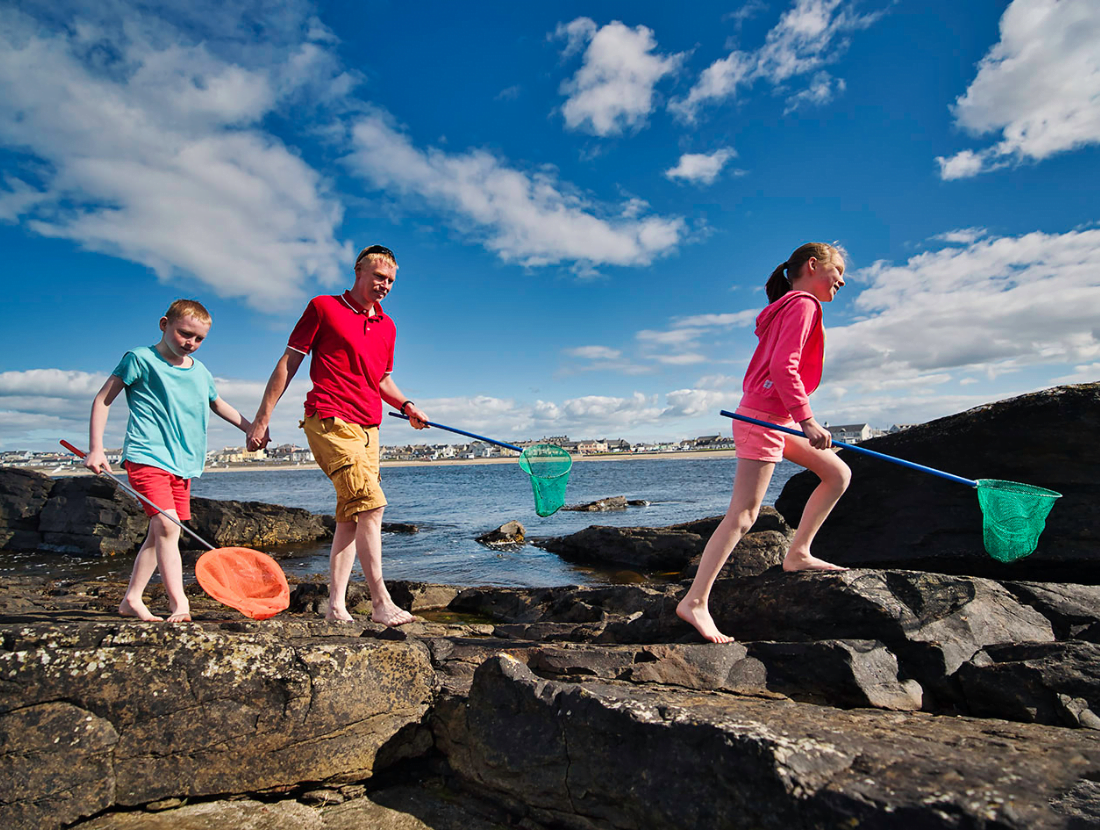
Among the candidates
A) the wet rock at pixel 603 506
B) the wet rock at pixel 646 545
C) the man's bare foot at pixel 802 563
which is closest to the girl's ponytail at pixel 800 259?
the man's bare foot at pixel 802 563

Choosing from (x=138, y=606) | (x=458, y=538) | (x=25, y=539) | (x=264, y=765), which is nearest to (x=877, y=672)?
(x=264, y=765)

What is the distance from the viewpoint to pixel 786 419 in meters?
4.04

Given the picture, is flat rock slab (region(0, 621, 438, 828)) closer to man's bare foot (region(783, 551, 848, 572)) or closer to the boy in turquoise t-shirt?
the boy in turquoise t-shirt

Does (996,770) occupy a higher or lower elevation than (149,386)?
lower

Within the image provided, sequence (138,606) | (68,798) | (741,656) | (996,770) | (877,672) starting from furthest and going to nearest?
(138,606)
(741,656)
(877,672)
(68,798)
(996,770)

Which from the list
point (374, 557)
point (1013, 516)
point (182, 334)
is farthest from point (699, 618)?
point (182, 334)

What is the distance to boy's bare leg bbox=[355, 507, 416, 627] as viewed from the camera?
4.45 m

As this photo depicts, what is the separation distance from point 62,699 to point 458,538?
15926 millimetres

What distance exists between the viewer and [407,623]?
484 centimetres

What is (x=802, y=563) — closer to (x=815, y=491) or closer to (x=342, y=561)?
(x=815, y=491)

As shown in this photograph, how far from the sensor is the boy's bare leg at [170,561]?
408 cm

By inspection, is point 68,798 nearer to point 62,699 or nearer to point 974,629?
point 62,699

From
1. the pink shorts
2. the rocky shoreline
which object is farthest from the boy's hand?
the pink shorts

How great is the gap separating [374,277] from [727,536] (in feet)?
10.3
